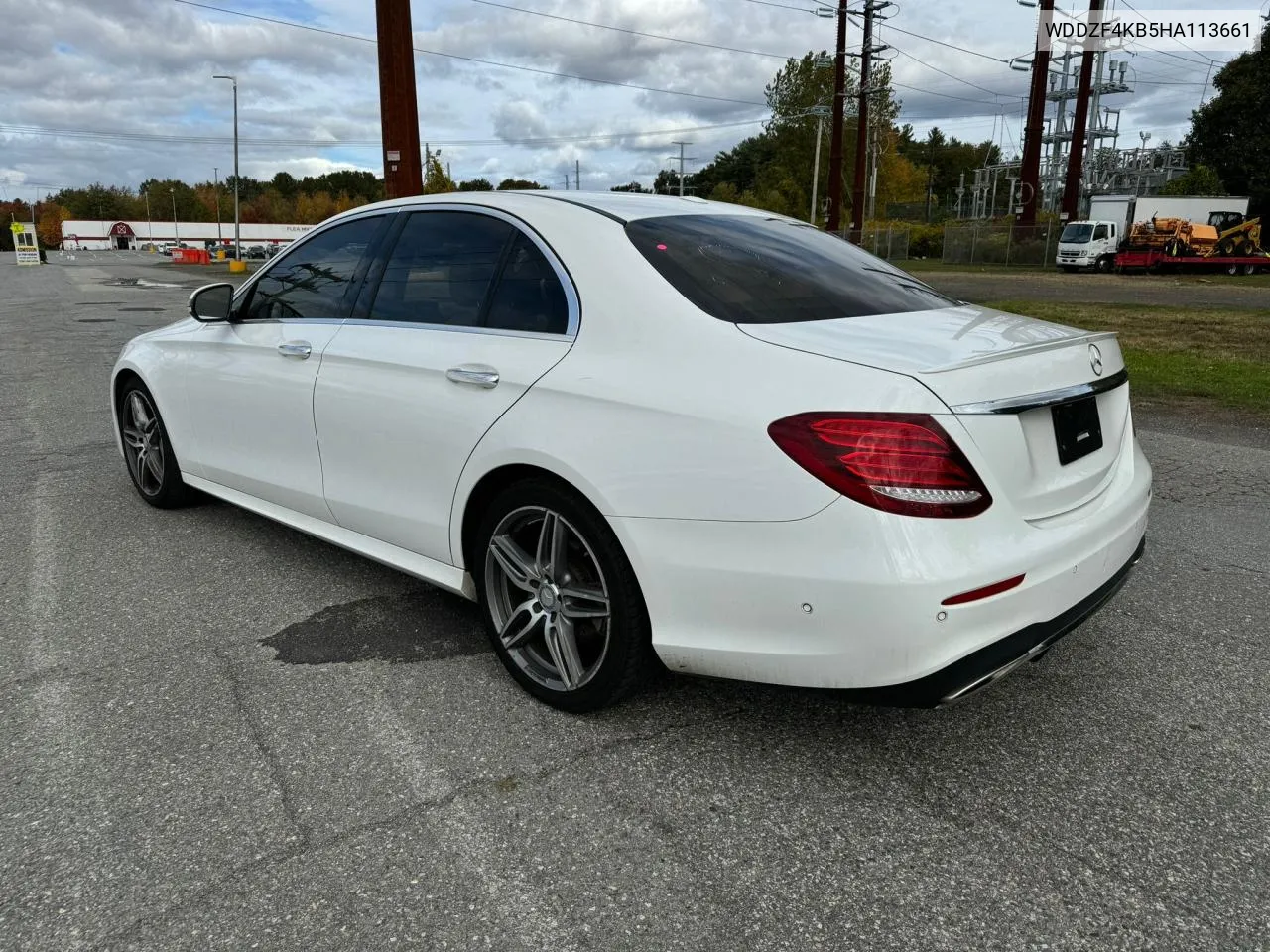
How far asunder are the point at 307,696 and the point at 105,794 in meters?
0.67

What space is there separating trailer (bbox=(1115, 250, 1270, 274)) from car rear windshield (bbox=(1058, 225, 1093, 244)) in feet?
4.49

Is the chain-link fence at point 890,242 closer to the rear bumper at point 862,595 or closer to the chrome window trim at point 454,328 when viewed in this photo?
the chrome window trim at point 454,328

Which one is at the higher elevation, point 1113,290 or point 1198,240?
point 1198,240

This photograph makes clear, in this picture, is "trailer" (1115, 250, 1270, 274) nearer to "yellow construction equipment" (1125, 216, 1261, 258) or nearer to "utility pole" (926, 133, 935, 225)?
"yellow construction equipment" (1125, 216, 1261, 258)

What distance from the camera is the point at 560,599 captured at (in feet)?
9.42

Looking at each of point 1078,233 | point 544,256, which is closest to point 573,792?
point 544,256

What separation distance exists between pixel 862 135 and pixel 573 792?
44.2m

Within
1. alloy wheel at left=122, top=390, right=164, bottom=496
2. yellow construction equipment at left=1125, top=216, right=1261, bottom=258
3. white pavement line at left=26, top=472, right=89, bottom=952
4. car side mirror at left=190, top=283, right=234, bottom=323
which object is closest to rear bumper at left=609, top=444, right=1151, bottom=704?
white pavement line at left=26, top=472, right=89, bottom=952

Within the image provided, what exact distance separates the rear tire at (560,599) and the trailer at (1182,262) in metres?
37.9

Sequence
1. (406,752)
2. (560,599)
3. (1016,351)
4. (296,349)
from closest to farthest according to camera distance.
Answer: (1016,351) → (406,752) → (560,599) → (296,349)

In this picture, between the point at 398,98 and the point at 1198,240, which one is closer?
the point at 398,98

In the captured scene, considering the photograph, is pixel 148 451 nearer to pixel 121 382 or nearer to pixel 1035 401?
pixel 121 382

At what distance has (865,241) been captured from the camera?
45594mm

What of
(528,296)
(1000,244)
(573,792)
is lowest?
(573,792)
